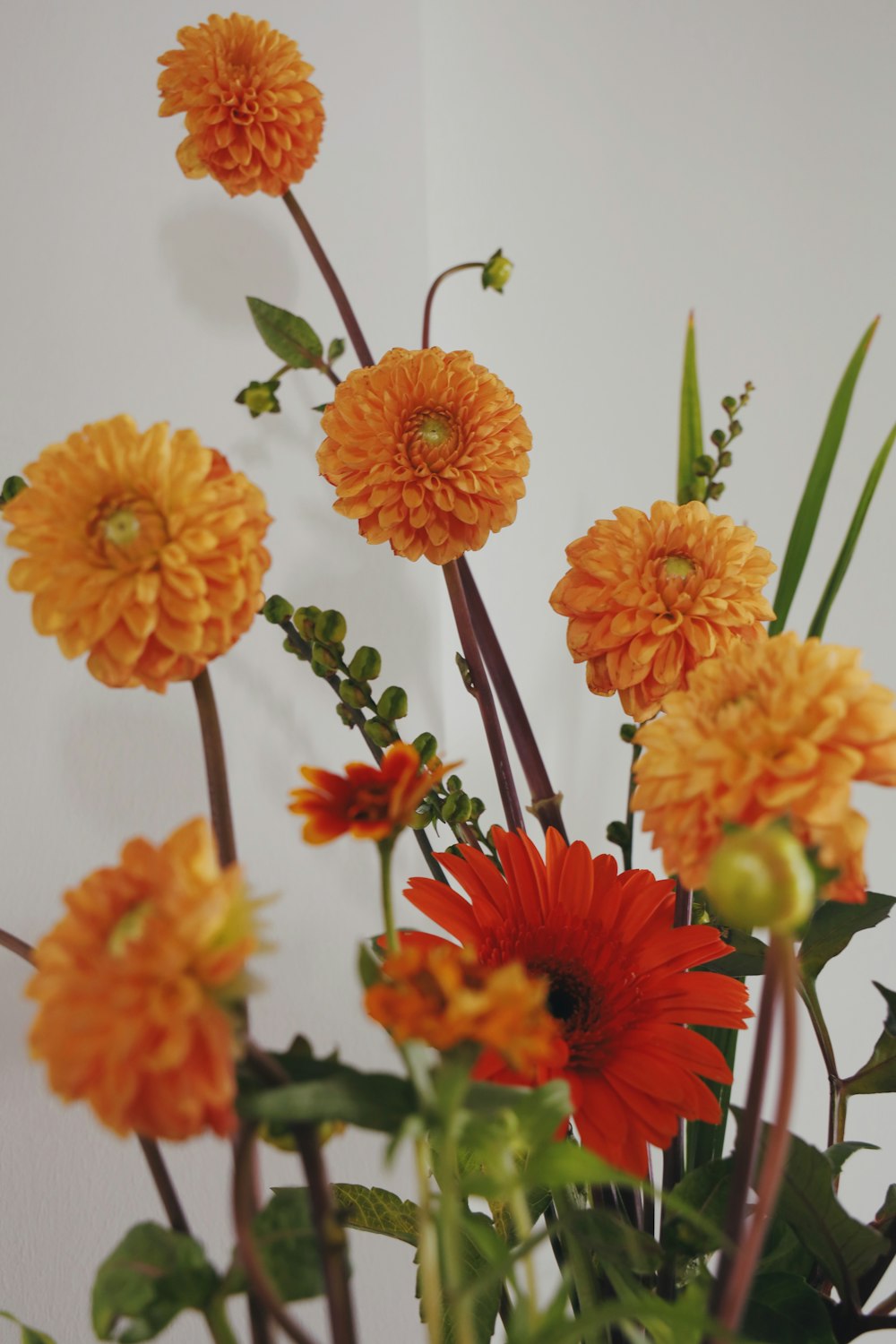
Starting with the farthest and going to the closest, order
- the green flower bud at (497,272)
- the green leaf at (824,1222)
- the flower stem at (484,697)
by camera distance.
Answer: the green flower bud at (497,272) → the flower stem at (484,697) → the green leaf at (824,1222)

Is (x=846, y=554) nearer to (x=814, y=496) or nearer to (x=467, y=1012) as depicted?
(x=814, y=496)

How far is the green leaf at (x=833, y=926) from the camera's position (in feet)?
1.23

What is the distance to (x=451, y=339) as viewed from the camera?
68cm

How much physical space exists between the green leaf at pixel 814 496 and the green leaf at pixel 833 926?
0.48ft

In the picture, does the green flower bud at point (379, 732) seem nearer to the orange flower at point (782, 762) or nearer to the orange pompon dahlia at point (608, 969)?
the orange pompon dahlia at point (608, 969)

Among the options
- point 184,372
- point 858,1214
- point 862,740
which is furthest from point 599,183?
point 858,1214

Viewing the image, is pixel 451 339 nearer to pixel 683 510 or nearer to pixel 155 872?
pixel 683 510

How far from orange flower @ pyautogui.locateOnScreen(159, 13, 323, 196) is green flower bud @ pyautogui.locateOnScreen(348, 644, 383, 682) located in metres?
0.24

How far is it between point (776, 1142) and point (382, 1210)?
0.24m

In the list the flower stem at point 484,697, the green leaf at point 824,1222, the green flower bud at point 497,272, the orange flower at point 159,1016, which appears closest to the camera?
the orange flower at point 159,1016

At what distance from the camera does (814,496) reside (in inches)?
19.2

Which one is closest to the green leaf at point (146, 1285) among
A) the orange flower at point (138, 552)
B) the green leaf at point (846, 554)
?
the orange flower at point (138, 552)

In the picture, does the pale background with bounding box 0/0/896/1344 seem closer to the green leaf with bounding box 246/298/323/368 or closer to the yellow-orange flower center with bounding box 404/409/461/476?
the green leaf with bounding box 246/298/323/368

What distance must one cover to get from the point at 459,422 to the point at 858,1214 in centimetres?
62
